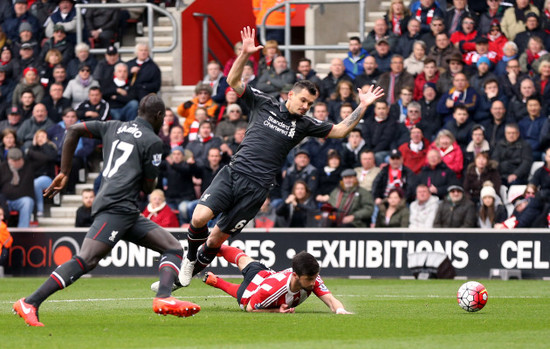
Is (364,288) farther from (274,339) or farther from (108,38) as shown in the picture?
(108,38)

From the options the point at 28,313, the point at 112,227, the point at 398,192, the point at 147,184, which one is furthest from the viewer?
the point at 398,192

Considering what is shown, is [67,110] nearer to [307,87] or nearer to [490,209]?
[490,209]

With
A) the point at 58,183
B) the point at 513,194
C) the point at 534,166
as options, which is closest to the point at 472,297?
the point at 58,183

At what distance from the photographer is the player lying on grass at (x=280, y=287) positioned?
10828 mm

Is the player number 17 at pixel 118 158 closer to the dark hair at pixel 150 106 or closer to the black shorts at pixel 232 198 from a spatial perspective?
the dark hair at pixel 150 106

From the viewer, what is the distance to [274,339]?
912cm

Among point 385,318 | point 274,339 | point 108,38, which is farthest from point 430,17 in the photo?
point 274,339

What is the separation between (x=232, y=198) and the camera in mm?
12070

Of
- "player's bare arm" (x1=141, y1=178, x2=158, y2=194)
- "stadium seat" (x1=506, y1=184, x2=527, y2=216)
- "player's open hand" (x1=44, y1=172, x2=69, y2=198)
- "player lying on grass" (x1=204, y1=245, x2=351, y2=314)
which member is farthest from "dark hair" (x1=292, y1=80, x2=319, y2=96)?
"stadium seat" (x1=506, y1=184, x2=527, y2=216)

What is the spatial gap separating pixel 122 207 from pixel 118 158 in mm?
455

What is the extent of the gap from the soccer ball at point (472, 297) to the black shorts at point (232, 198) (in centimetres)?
237

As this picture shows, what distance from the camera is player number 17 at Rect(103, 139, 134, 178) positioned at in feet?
33.8

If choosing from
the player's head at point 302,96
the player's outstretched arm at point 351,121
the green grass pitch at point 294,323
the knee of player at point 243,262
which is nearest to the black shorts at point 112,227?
the green grass pitch at point 294,323

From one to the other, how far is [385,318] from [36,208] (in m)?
12.5
